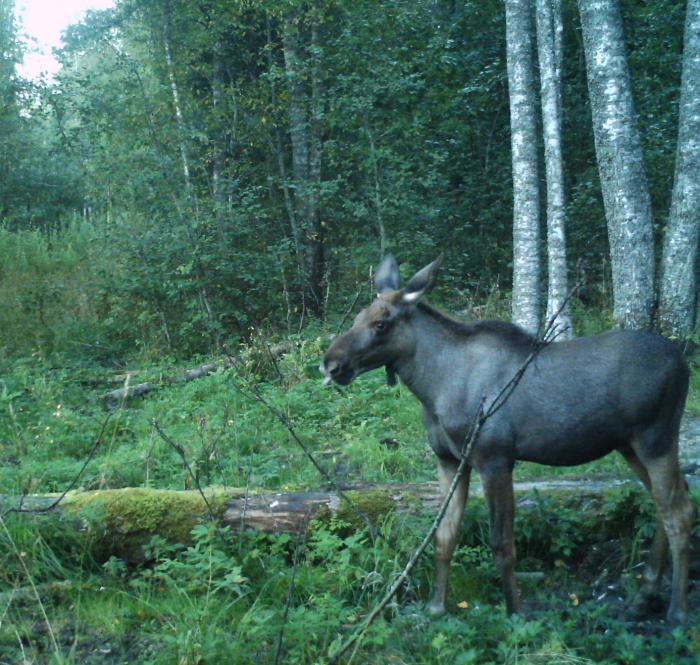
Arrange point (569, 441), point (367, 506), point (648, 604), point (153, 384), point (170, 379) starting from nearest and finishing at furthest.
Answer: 1. point (569, 441)
2. point (648, 604)
3. point (367, 506)
4. point (153, 384)
5. point (170, 379)

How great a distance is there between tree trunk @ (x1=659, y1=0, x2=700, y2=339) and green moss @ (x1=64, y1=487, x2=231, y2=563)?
740 cm

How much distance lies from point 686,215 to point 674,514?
758cm

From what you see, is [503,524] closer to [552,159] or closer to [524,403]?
[524,403]

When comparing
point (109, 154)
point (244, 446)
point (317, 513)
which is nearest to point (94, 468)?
point (244, 446)

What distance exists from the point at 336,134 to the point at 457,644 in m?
14.5

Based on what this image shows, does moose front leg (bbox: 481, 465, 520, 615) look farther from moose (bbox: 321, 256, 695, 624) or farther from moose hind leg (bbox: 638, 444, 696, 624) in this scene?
moose hind leg (bbox: 638, 444, 696, 624)

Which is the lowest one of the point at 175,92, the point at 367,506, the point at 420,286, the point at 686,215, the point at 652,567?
the point at 652,567

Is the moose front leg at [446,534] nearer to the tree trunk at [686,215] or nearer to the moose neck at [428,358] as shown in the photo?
the moose neck at [428,358]

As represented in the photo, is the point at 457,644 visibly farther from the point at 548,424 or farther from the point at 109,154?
the point at 109,154

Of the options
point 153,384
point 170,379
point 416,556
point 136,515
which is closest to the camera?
point 416,556

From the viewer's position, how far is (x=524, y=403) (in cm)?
534

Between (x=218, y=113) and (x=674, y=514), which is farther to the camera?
(x=218, y=113)

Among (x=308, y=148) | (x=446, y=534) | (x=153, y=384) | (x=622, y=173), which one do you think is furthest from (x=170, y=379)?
(x=308, y=148)

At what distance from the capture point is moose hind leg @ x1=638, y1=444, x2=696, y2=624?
5191 mm
